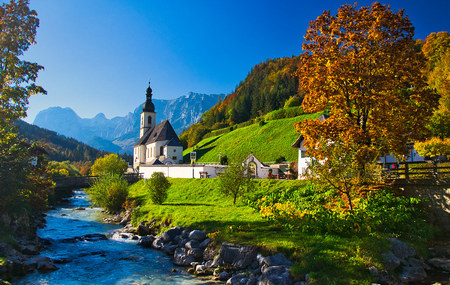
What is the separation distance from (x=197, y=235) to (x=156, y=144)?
56676mm

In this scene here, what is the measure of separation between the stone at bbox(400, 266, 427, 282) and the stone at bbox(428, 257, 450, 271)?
4.17 feet

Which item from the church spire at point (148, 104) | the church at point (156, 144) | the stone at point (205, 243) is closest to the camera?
the stone at point (205, 243)

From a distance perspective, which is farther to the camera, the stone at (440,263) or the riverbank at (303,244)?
the stone at (440,263)

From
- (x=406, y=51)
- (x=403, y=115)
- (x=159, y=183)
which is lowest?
(x=159, y=183)

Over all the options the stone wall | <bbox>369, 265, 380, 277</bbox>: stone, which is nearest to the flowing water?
<bbox>369, 265, 380, 277</bbox>: stone

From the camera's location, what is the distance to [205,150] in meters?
86.3

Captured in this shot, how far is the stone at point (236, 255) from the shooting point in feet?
46.6

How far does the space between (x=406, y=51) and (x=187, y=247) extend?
55.9 ft

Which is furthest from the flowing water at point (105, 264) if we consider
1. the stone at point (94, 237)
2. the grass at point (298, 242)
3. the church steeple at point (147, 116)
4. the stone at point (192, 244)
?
the church steeple at point (147, 116)

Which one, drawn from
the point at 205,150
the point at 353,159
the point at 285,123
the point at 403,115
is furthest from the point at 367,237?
the point at 205,150

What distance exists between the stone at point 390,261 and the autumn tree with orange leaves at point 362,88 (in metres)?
4.96

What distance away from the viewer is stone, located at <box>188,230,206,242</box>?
59.0ft

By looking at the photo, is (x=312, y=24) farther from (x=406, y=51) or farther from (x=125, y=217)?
(x=125, y=217)

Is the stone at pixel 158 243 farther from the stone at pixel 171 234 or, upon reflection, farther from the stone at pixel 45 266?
the stone at pixel 45 266
